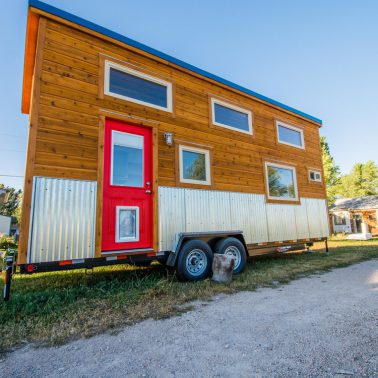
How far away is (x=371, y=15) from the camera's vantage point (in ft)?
28.5

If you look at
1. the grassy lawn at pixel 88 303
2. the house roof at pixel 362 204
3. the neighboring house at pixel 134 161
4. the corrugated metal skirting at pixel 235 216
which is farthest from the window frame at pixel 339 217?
the grassy lawn at pixel 88 303

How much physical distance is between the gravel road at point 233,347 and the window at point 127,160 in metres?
2.76

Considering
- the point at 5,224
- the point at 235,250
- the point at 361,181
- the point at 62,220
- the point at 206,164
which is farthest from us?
the point at 361,181

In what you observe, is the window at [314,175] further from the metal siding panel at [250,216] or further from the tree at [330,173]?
Answer: the tree at [330,173]

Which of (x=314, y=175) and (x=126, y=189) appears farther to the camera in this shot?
(x=314, y=175)

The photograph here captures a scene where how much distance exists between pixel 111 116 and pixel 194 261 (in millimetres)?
3429

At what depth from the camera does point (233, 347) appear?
2242 mm

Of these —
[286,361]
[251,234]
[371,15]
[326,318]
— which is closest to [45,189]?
[286,361]

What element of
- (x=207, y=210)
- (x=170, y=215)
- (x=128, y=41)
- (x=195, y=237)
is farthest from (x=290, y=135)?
(x=128, y=41)

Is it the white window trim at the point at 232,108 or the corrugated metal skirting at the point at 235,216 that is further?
the white window trim at the point at 232,108

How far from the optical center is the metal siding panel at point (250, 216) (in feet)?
20.9

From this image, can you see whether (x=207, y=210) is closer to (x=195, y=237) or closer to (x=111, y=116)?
(x=195, y=237)

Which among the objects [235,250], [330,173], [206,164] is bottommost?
[235,250]

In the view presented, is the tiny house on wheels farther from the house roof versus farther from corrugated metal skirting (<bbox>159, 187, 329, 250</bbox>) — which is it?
the house roof
